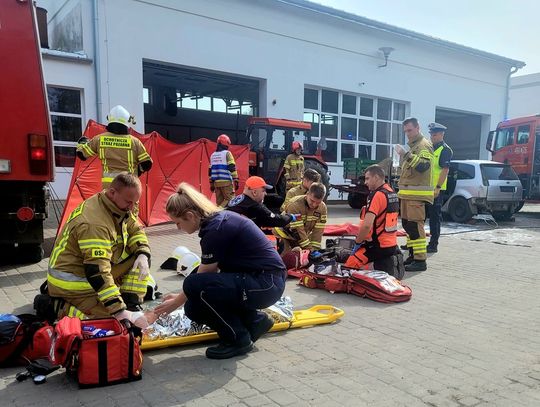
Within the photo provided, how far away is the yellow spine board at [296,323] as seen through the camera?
316 centimetres

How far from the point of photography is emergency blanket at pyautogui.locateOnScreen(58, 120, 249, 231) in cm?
751

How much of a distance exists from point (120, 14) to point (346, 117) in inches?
365

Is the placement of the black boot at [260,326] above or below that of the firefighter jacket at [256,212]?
below

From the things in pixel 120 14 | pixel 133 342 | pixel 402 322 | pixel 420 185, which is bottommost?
pixel 402 322

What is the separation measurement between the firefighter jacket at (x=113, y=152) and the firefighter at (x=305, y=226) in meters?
2.07

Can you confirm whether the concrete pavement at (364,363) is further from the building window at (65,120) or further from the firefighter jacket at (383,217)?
the building window at (65,120)

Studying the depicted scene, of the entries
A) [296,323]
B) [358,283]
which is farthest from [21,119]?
[358,283]

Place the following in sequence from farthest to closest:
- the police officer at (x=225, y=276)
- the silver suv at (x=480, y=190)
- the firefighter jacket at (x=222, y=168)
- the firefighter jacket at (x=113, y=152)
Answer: the silver suv at (x=480, y=190) < the firefighter jacket at (x=222, y=168) < the firefighter jacket at (x=113, y=152) < the police officer at (x=225, y=276)

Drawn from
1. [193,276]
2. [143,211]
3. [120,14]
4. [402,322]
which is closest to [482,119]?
[120,14]

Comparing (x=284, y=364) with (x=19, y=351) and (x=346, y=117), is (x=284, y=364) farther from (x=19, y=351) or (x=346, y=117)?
(x=346, y=117)

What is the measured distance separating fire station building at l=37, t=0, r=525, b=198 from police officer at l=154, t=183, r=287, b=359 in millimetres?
8573

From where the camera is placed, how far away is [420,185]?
6.20m

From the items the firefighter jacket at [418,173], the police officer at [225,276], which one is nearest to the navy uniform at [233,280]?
the police officer at [225,276]

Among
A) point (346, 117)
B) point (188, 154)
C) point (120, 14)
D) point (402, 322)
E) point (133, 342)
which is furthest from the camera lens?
point (346, 117)
